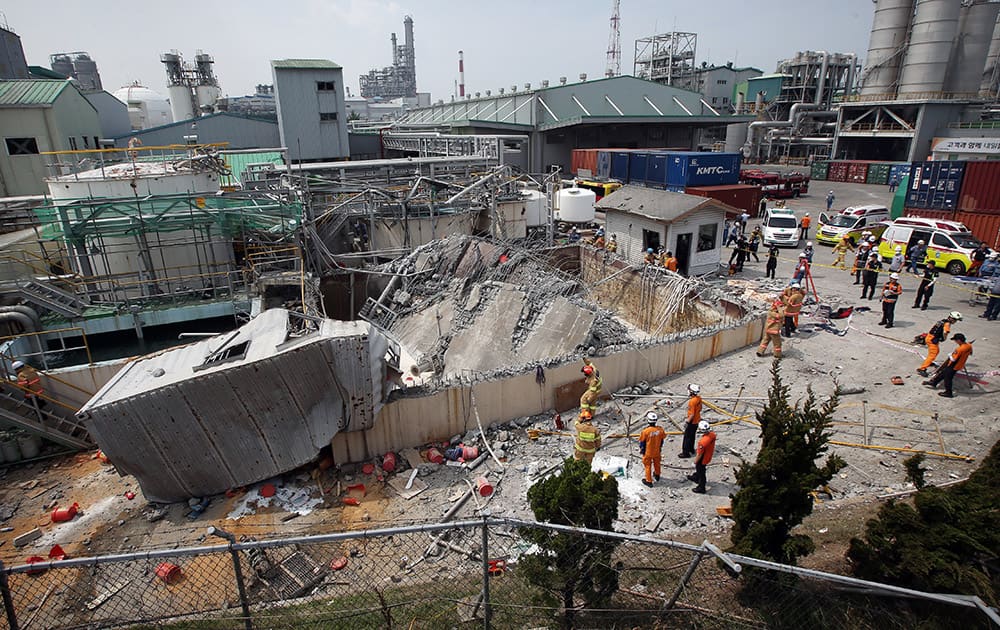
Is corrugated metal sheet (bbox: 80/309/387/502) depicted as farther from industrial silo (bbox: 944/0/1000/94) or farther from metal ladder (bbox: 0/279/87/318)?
industrial silo (bbox: 944/0/1000/94)

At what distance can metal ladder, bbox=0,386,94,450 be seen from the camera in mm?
9984

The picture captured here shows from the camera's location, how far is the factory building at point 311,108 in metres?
32.9

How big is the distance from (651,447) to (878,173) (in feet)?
153

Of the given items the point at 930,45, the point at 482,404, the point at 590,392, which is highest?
the point at 930,45

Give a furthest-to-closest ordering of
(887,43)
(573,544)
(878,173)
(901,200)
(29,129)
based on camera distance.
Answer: (887,43)
(878,173)
(29,129)
(901,200)
(573,544)

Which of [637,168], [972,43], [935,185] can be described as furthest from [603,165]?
[972,43]

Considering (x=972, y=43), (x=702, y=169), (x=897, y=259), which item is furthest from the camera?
(x=972, y=43)

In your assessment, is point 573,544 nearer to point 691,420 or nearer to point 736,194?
point 691,420

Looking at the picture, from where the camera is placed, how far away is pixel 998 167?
64.7ft

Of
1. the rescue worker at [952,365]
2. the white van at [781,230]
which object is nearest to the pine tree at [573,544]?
the rescue worker at [952,365]

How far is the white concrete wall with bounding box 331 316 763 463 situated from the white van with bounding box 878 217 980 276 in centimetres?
1312

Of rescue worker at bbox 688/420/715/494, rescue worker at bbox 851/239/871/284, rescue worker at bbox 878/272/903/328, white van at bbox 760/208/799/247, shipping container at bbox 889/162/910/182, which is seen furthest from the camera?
shipping container at bbox 889/162/910/182

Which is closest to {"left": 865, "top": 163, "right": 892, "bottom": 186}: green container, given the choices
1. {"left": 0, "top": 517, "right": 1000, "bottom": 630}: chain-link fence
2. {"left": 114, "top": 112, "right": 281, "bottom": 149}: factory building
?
{"left": 114, "top": 112, "right": 281, "bottom": 149}: factory building

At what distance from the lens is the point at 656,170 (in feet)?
101
